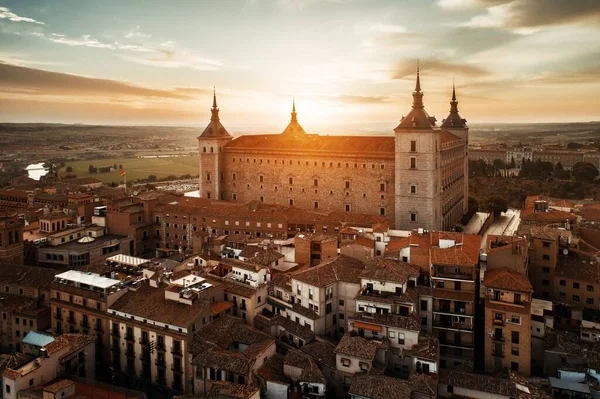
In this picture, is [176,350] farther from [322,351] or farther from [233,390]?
[322,351]

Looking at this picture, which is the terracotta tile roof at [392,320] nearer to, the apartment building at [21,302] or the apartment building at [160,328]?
the apartment building at [160,328]

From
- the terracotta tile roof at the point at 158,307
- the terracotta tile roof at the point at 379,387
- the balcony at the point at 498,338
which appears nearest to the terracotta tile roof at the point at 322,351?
the terracotta tile roof at the point at 379,387

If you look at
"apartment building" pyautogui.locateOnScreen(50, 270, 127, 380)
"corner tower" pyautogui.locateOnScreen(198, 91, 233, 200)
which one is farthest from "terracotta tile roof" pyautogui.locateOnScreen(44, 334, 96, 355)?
"corner tower" pyautogui.locateOnScreen(198, 91, 233, 200)

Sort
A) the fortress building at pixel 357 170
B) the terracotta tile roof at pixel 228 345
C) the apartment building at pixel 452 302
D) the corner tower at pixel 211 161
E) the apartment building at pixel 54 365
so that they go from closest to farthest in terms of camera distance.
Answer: the apartment building at pixel 54 365 < the terracotta tile roof at pixel 228 345 < the apartment building at pixel 452 302 < the fortress building at pixel 357 170 < the corner tower at pixel 211 161

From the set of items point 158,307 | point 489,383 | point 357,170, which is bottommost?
point 489,383

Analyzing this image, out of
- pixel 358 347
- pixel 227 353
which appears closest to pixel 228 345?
pixel 227 353

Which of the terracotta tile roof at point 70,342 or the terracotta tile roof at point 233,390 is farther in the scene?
the terracotta tile roof at point 70,342

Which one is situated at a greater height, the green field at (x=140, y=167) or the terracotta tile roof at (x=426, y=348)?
the green field at (x=140, y=167)
